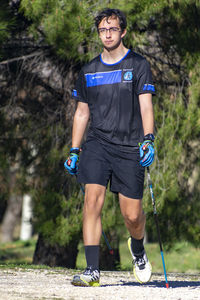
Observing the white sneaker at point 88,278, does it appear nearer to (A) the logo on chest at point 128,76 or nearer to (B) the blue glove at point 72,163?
(B) the blue glove at point 72,163

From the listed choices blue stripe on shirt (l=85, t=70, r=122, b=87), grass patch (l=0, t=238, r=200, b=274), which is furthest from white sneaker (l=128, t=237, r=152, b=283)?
grass patch (l=0, t=238, r=200, b=274)

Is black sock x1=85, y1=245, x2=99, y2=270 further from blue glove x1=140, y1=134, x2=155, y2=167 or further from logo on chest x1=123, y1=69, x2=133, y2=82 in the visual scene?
logo on chest x1=123, y1=69, x2=133, y2=82

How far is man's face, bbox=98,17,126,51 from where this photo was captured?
5.57 meters

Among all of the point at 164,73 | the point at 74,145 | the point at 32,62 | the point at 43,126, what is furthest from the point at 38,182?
the point at 74,145

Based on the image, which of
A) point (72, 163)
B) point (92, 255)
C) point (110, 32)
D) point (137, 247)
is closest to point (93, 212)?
point (92, 255)

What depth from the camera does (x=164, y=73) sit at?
9242 millimetres

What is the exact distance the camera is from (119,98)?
5484 mm

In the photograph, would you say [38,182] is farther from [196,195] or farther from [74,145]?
[74,145]

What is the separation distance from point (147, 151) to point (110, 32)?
44.1 inches

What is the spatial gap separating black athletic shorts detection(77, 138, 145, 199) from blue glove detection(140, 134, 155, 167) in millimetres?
178

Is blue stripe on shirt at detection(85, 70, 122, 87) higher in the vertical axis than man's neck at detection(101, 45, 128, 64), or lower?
lower

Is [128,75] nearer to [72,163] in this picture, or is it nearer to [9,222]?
[72,163]

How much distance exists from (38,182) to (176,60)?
9.14ft

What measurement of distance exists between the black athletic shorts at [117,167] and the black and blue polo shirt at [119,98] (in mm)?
92
